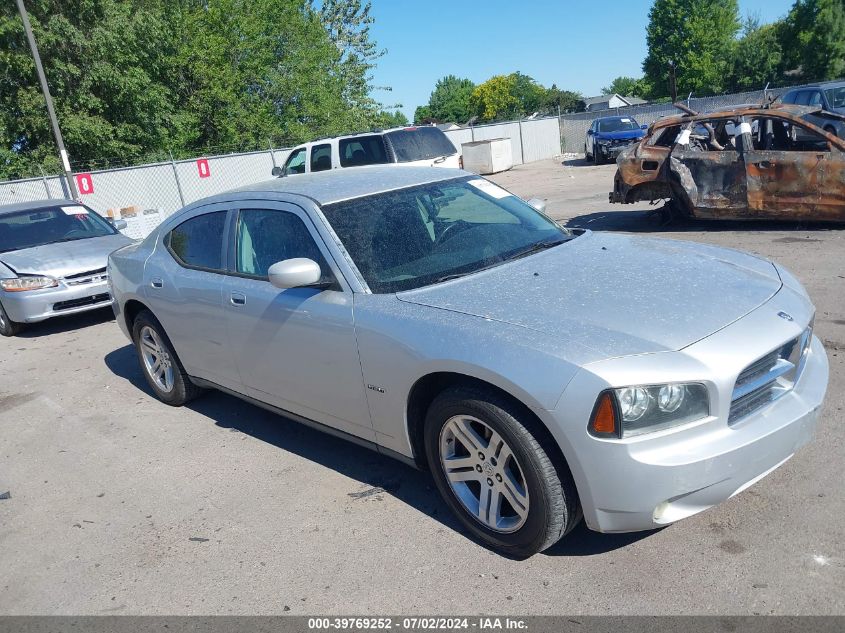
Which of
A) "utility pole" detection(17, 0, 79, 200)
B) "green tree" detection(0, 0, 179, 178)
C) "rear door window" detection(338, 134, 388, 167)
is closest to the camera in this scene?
"rear door window" detection(338, 134, 388, 167)

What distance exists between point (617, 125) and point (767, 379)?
25676mm

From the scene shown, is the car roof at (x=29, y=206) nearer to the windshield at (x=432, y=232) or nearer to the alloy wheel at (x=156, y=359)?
the alloy wheel at (x=156, y=359)

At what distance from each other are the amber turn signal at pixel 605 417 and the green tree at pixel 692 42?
66661 mm

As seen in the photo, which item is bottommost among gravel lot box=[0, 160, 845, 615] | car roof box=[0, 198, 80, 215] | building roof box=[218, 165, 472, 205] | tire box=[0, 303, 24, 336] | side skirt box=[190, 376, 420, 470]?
gravel lot box=[0, 160, 845, 615]

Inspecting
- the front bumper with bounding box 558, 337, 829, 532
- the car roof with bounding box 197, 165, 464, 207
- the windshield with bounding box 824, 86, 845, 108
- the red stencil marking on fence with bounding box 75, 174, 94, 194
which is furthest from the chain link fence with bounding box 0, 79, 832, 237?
the front bumper with bounding box 558, 337, 829, 532

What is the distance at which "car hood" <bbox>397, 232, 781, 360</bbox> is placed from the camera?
115 inches

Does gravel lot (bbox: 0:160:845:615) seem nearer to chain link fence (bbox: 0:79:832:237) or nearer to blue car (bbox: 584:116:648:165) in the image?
chain link fence (bbox: 0:79:832:237)

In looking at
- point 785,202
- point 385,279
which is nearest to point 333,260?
point 385,279

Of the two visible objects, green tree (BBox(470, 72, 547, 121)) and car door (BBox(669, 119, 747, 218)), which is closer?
Answer: car door (BBox(669, 119, 747, 218))

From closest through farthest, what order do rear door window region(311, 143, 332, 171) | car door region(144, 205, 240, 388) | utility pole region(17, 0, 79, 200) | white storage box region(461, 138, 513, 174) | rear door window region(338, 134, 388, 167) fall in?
car door region(144, 205, 240, 388)
rear door window region(338, 134, 388, 167)
rear door window region(311, 143, 332, 171)
utility pole region(17, 0, 79, 200)
white storage box region(461, 138, 513, 174)

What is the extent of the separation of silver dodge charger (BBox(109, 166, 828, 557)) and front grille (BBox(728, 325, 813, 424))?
12 millimetres

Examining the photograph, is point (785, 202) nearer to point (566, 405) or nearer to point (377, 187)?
point (377, 187)

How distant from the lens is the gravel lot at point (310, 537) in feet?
9.67

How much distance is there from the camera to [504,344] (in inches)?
117
